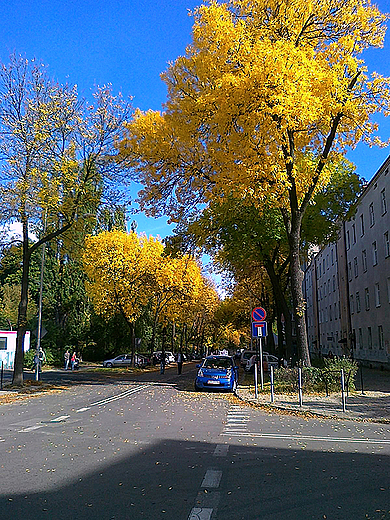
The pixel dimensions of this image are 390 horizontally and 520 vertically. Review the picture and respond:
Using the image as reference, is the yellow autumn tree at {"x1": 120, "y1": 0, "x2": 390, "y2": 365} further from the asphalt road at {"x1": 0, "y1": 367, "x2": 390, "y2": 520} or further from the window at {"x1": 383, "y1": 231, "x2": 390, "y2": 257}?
the window at {"x1": 383, "y1": 231, "x2": 390, "y2": 257}

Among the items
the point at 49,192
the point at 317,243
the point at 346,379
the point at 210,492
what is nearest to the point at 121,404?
the point at 346,379

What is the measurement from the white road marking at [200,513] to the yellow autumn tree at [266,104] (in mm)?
11840

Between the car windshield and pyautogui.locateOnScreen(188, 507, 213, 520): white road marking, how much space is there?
53.2ft

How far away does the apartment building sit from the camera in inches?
1324

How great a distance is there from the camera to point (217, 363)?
2191 cm

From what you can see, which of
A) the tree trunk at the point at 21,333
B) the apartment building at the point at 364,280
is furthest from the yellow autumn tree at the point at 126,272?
the tree trunk at the point at 21,333

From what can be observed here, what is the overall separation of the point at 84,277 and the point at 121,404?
1370 inches

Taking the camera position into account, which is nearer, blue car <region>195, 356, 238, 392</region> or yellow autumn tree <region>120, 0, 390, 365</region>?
yellow autumn tree <region>120, 0, 390, 365</region>

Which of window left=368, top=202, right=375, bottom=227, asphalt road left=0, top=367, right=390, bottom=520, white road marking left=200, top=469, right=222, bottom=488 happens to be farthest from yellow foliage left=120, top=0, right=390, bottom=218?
window left=368, top=202, right=375, bottom=227

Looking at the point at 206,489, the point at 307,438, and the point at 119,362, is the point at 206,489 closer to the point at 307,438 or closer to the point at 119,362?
the point at 307,438

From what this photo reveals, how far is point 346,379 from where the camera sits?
58.6 ft

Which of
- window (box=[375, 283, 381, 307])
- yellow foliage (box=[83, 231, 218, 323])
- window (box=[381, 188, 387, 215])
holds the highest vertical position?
window (box=[381, 188, 387, 215])

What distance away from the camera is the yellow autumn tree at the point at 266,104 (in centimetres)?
1530

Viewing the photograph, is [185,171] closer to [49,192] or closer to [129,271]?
[49,192]
